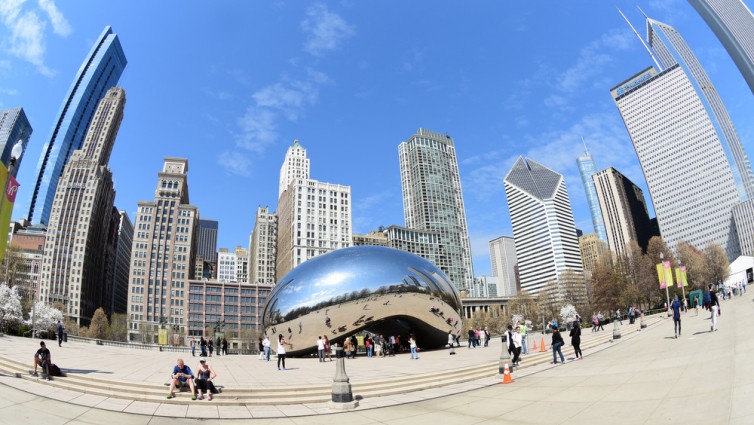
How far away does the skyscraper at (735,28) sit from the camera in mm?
156000

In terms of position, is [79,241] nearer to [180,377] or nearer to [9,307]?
[9,307]

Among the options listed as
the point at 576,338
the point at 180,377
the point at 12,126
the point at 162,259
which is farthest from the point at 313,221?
the point at 12,126

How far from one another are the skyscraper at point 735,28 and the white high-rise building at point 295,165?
17764cm

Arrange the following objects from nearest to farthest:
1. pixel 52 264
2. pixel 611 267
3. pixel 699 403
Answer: pixel 699 403 < pixel 611 267 < pixel 52 264

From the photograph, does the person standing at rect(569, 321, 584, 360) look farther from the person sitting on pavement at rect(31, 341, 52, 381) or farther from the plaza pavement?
the person sitting on pavement at rect(31, 341, 52, 381)

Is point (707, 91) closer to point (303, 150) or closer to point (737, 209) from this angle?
point (737, 209)

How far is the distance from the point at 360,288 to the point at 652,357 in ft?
51.9

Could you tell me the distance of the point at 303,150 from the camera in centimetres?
18612

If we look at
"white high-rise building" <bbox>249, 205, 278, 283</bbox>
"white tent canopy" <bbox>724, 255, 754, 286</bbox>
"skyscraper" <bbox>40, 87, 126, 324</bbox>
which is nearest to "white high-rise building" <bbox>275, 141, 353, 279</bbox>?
"white high-rise building" <bbox>249, 205, 278, 283</bbox>

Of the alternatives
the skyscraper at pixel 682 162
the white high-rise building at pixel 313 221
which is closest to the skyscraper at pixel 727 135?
the skyscraper at pixel 682 162

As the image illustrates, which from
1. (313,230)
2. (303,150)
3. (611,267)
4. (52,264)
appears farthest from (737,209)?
(52,264)

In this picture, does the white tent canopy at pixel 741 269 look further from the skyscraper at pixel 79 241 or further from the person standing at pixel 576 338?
the skyscraper at pixel 79 241

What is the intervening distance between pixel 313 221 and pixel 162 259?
48681 mm

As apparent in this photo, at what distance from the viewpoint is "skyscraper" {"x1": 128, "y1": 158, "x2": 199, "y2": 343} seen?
123 metres
